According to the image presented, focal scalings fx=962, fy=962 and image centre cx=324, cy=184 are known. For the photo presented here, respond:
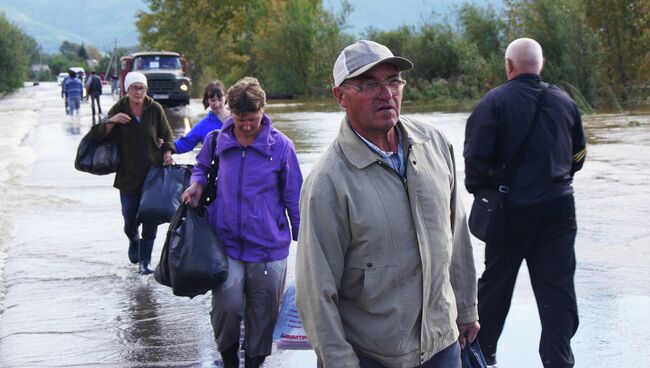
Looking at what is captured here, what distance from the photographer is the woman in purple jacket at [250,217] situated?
5.38 m

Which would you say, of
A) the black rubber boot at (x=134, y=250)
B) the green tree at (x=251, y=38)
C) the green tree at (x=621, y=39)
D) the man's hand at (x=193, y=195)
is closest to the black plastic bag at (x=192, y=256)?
the man's hand at (x=193, y=195)

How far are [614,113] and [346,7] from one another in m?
28.6

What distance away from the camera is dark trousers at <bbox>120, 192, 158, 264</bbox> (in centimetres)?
817

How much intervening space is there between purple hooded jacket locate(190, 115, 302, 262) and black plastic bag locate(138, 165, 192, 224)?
2.19 m

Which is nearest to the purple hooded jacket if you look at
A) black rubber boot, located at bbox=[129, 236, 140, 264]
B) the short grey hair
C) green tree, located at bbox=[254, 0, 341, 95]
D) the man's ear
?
the short grey hair

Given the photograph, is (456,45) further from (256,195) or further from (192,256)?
(192,256)

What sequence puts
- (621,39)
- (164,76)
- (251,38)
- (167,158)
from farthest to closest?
1. (251,38)
2. (164,76)
3. (621,39)
4. (167,158)

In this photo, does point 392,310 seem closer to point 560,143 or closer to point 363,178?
point 363,178

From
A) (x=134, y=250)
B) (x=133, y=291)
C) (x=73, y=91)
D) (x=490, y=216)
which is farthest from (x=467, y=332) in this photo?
(x=73, y=91)

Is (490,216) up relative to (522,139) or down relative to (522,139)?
down

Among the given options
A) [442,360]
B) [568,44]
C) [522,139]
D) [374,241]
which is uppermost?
[568,44]

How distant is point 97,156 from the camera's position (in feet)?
26.2

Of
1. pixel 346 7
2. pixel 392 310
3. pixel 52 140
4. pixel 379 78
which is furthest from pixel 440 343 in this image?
pixel 346 7

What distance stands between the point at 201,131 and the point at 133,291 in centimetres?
158
